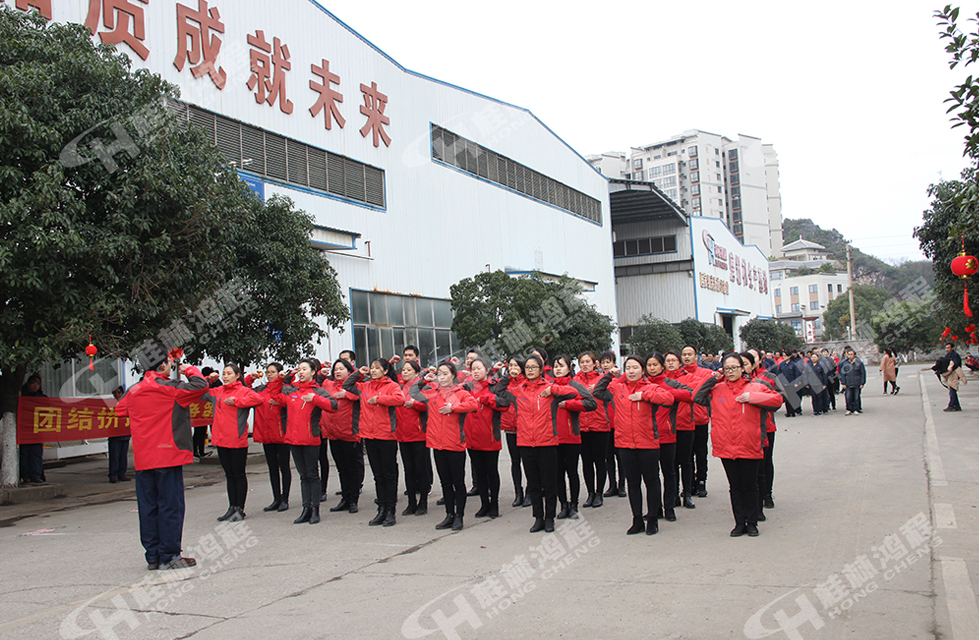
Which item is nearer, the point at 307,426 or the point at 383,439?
the point at 383,439

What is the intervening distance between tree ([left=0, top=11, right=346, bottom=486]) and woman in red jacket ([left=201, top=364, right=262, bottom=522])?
2062mm

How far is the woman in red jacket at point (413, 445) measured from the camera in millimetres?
8148

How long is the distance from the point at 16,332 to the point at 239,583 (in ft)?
16.7

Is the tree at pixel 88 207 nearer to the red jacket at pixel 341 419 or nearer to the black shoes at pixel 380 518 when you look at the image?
the red jacket at pixel 341 419

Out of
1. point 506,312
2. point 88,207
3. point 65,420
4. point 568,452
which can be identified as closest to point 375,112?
point 506,312

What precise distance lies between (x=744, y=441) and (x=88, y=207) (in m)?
7.74

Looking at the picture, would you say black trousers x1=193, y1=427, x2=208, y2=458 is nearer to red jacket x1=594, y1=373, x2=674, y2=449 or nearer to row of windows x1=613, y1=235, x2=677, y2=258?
red jacket x1=594, y1=373, x2=674, y2=449

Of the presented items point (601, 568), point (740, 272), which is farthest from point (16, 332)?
point (740, 272)

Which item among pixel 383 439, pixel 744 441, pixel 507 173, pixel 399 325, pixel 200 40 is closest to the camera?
pixel 744 441

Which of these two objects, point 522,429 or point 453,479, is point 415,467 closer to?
point 453,479

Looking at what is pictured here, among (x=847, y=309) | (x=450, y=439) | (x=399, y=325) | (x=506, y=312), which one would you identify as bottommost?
(x=450, y=439)

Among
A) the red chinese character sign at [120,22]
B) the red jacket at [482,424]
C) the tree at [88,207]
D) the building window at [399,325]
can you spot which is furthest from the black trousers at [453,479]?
the building window at [399,325]

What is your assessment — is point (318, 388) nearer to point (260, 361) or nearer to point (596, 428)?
point (596, 428)

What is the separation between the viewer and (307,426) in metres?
8.23
